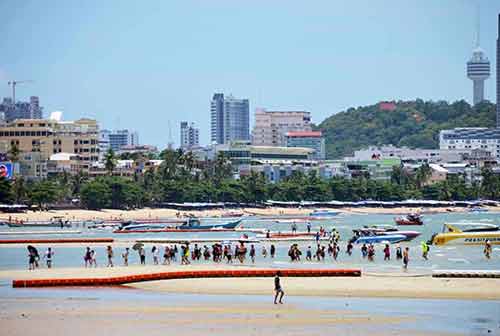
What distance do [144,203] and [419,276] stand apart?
13724 centimetres

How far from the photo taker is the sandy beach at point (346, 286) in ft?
177

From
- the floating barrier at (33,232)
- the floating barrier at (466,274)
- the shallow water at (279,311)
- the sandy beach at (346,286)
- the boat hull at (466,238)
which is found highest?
the boat hull at (466,238)

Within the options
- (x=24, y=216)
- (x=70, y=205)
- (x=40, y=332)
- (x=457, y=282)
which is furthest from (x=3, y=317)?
(x=70, y=205)

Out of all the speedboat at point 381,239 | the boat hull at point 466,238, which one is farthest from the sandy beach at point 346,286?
the speedboat at point 381,239

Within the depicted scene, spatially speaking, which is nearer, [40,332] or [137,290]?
[40,332]

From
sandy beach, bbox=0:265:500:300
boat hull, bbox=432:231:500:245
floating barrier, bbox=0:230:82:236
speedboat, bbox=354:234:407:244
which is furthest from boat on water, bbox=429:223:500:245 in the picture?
floating barrier, bbox=0:230:82:236

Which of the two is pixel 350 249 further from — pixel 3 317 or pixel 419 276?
pixel 3 317

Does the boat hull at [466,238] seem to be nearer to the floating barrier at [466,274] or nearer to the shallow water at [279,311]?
the floating barrier at [466,274]

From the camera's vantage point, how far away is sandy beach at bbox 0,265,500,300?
2128 inches

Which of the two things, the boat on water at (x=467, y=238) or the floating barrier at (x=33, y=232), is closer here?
the boat on water at (x=467, y=238)

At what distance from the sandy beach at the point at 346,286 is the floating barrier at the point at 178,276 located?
0.76 metres

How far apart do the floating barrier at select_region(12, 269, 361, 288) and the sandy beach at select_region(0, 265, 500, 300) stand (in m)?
0.76

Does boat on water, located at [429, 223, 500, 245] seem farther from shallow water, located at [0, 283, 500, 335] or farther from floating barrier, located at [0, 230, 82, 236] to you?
floating barrier, located at [0, 230, 82, 236]

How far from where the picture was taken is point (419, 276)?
62.1 metres
